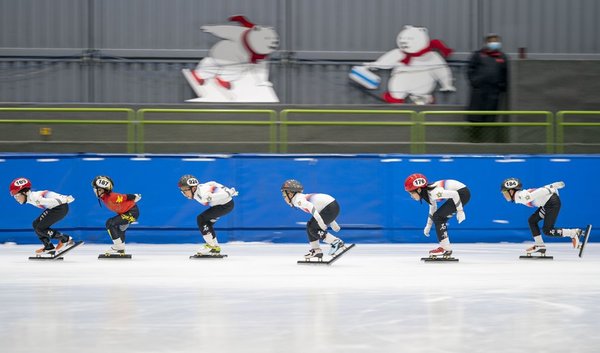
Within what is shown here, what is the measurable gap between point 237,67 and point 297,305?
1326 cm

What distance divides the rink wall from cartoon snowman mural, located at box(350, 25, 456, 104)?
4.31 meters

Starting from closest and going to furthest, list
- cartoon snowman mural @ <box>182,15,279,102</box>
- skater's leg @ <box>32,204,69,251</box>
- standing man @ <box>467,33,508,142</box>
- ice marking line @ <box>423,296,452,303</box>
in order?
ice marking line @ <box>423,296,452,303</box> → skater's leg @ <box>32,204,69,251</box> → standing man @ <box>467,33,508,142</box> → cartoon snowman mural @ <box>182,15,279,102</box>

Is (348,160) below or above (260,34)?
below

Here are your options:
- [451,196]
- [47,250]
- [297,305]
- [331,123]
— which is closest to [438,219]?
[451,196]

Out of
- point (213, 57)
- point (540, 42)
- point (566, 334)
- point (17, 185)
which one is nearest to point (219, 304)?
point (566, 334)

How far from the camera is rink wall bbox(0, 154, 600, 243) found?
17.4 metres

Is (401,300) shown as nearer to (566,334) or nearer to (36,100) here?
(566,334)

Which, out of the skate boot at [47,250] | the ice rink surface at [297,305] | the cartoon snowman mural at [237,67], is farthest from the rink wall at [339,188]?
the cartoon snowman mural at [237,67]

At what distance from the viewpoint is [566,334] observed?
23.2 ft

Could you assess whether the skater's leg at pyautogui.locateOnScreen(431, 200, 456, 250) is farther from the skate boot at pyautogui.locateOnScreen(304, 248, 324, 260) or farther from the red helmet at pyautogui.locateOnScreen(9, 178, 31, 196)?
the red helmet at pyautogui.locateOnScreen(9, 178, 31, 196)

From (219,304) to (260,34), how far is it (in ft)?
44.4

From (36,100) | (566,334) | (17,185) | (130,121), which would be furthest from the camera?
(36,100)

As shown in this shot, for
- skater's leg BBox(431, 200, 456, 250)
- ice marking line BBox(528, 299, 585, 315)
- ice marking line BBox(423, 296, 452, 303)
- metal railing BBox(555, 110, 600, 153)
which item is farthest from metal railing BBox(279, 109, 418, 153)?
ice marking line BBox(528, 299, 585, 315)

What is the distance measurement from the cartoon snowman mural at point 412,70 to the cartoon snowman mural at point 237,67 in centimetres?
212
